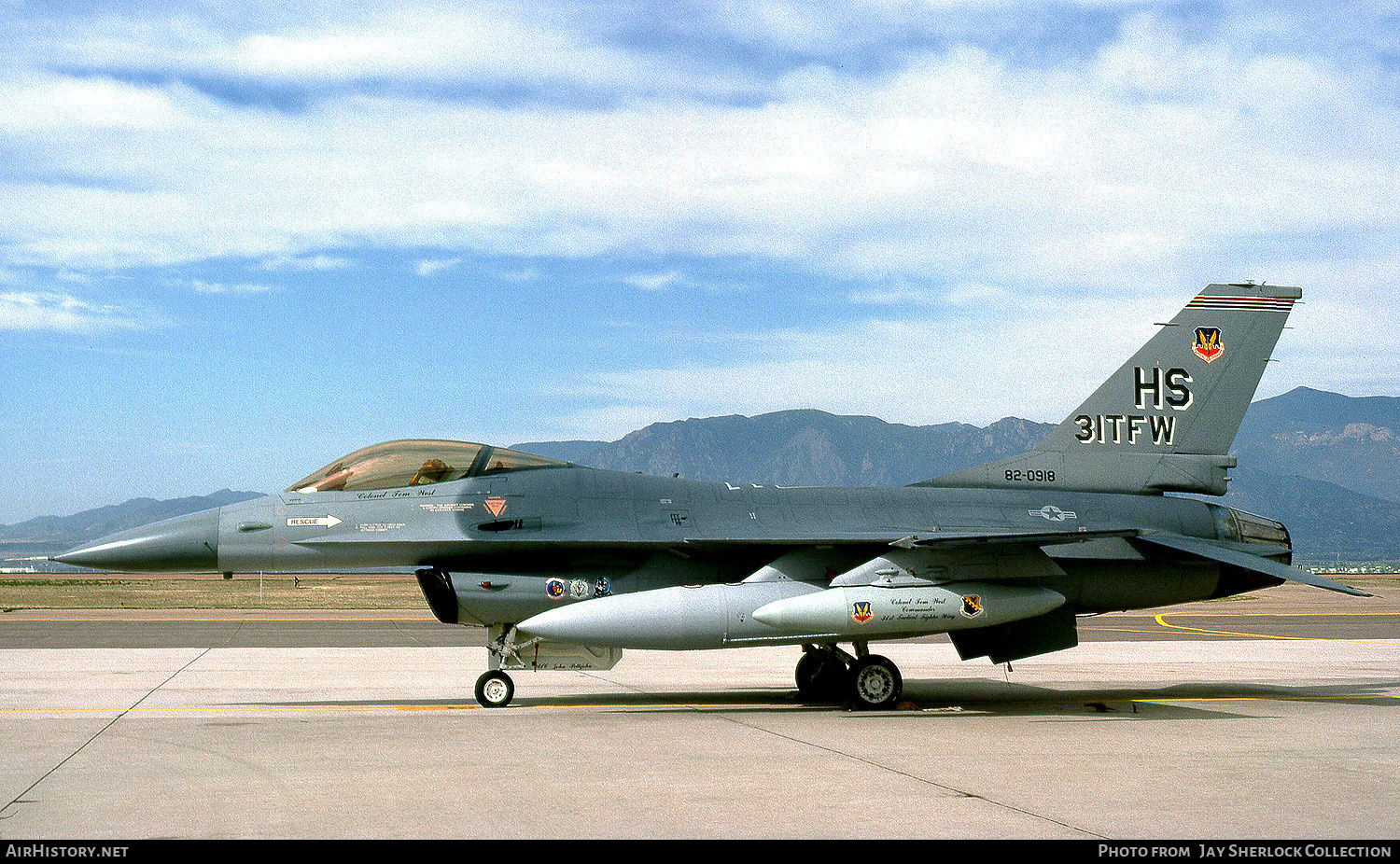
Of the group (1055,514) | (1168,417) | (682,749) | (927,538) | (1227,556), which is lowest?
(682,749)

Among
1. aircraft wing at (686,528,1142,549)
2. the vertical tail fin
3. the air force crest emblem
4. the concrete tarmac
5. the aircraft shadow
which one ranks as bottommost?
the aircraft shadow

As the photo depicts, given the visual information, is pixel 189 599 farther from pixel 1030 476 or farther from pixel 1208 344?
pixel 1208 344

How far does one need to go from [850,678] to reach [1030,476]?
347cm

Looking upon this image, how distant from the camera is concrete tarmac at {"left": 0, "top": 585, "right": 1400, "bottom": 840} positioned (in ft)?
21.3

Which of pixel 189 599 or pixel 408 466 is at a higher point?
pixel 408 466

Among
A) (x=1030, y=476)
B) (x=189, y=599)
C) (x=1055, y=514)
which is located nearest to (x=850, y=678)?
(x=1055, y=514)

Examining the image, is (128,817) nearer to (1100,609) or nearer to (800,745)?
(800,745)

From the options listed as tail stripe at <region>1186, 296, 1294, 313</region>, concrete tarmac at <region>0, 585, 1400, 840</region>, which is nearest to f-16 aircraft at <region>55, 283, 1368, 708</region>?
concrete tarmac at <region>0, 585, 1400, 840</region>

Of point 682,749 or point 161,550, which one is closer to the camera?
point 682,749

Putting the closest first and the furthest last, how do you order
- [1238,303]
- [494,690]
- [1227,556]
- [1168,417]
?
[494,690]
[1227,556]
[1168,417]
[1238,303]

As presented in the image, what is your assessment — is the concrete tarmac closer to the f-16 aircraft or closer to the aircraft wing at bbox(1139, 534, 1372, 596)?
the f-16 aircraft

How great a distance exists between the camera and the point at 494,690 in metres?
12.4

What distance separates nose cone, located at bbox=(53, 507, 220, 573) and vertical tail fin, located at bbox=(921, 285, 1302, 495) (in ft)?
25.9

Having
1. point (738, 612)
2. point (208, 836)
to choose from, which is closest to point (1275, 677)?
point (738, 612)
